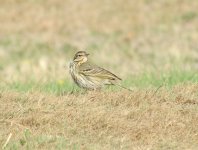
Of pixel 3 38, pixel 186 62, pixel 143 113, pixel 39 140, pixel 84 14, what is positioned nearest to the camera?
pixel 39 140

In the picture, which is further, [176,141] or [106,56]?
[106,56]

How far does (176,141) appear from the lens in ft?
33.2

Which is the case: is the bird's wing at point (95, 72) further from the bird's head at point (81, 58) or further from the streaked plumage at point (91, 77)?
the bird's head at point (81, 58)

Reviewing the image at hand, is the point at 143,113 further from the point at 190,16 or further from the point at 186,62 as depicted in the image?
the point at 190,16

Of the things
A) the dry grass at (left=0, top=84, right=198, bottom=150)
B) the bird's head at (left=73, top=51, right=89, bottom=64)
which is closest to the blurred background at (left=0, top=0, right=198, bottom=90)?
the bird's head at (left=73, top=51, right=89, bottom=64)

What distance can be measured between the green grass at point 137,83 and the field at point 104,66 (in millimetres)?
19

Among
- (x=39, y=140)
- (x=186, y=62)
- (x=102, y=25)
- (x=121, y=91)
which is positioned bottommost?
(x=39, y=140)

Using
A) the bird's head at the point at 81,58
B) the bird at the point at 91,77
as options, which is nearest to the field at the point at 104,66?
the bird at the point at 91,77

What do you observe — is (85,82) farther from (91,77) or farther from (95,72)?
(95,72)

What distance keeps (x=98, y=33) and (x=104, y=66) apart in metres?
3.29

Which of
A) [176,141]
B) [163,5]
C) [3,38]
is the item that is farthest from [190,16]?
[176,141]

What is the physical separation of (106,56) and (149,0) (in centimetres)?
452

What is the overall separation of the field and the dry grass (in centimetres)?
1

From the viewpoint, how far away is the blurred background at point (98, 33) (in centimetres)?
2020
